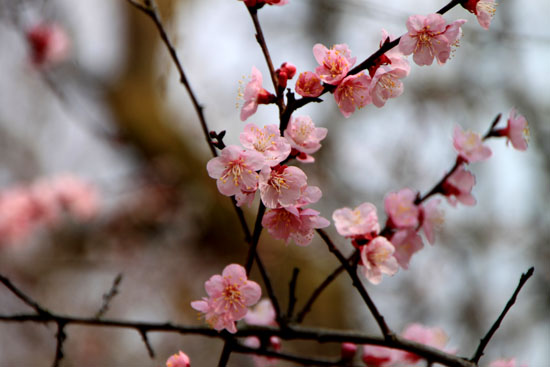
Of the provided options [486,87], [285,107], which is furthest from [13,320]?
[486,87]

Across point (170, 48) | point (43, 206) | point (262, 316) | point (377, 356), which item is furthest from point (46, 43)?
point (377, 356)

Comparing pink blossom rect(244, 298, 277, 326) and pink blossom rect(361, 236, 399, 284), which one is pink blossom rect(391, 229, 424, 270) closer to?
pink blossom rect(361, 236, 399, 284)

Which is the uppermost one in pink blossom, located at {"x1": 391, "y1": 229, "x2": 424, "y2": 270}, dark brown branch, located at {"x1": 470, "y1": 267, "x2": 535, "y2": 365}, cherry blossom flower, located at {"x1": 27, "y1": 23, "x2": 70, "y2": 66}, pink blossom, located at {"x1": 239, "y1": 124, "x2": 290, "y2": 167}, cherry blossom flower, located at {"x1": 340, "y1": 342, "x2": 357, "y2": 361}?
cherry blossom flower, located at {"x1": 27, "y1": 23, "x2": 70, "y2": 66}

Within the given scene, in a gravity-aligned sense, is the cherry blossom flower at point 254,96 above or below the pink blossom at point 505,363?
above

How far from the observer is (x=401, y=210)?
118 centimetres

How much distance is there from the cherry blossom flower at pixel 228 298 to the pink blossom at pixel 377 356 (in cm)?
38

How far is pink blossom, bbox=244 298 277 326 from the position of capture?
4.01ft

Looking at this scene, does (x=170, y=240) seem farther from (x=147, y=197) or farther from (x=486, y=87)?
(x=486, y=87)

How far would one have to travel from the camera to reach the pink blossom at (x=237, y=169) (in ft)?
2.76

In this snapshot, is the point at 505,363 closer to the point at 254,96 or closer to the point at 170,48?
the point at 254,96

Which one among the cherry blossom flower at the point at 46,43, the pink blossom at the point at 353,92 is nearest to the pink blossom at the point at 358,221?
the pink blossom at the point at 353,92

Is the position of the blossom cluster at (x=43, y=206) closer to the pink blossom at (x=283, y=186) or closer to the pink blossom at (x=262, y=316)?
the pink blossom at (x=262, y=316)

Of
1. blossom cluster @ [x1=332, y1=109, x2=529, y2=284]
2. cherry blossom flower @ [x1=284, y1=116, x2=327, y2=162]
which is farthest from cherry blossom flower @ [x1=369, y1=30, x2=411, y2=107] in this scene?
blossom cluster @ [x1=332, y1=109, x2=529, y2=284]

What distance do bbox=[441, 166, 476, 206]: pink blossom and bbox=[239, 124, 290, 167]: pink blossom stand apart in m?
0.54
